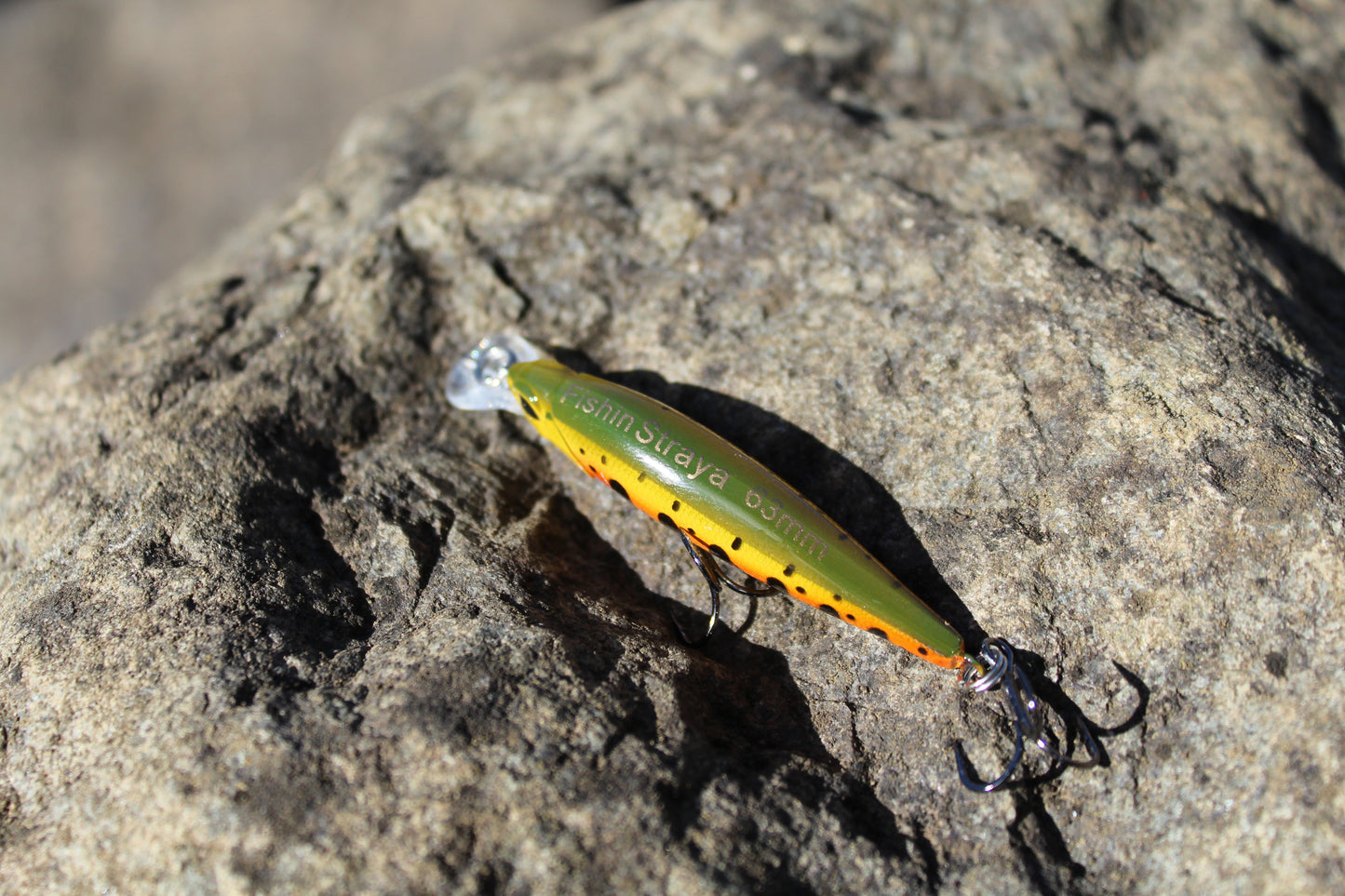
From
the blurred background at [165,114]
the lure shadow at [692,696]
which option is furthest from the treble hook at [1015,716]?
the blurred background at [165,114]

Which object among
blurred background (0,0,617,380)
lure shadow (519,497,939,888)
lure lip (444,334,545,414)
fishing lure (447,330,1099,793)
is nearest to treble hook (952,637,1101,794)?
fishing lure (447,330,1099,793)

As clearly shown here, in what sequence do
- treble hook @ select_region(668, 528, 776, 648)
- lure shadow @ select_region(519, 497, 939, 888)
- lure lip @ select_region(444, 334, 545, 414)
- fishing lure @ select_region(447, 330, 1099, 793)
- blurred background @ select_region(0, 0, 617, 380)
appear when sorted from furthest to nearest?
blurred background @ select_region(0, 0, 617, 380)
lure lip @ select_region(444, 334, 545, 414)
treble hook @ select_region(668, 528, 776, 648)
fishing lure @ select_region(447, 330, 1099, 793)
lure shadow @ select_region(519, 497, 939, 888)

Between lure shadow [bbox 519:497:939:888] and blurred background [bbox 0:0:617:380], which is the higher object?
blurred background [bbox 0:0:617:380]

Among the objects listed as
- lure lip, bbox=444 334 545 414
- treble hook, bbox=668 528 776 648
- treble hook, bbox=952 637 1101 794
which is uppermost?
lure lip, bbox=444 334 545 414

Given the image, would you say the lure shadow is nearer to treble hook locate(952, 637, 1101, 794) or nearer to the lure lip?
treble hook locate(952, 637, 1101, 794)

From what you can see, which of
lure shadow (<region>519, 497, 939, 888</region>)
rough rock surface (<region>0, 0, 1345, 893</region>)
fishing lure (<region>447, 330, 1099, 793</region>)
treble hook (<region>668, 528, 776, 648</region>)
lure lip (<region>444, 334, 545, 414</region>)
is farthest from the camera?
lure lip (<region>444, 334, 545, 414</region>)

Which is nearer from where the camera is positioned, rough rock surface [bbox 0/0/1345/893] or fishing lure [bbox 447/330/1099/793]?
rough rock surface [bbox 0/0/1345/893]

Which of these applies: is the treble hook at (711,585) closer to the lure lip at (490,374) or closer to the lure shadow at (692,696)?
the lure shadow at (692,696)

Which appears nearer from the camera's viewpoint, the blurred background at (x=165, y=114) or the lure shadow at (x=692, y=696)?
the lure shadow at (x=692, y=696)

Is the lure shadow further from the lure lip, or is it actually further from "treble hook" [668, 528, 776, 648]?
the lure lip
